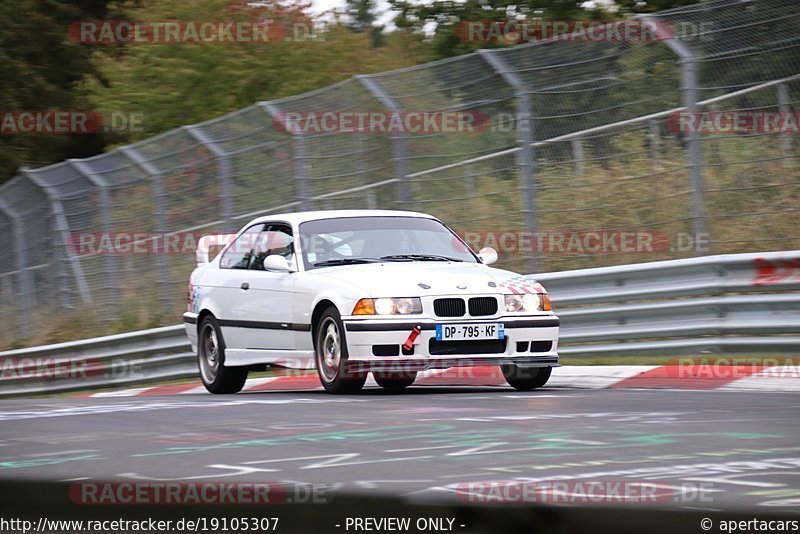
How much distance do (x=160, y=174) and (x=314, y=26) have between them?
51.9 feet

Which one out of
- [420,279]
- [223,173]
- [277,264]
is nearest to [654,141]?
[420,279]

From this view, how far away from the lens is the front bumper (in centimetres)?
899

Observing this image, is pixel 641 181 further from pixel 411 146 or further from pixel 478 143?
pixel 411 146

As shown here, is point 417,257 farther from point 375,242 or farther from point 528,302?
point 528,302

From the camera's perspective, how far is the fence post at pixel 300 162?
584 inches

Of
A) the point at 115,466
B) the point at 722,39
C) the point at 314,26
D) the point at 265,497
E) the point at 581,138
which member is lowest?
the point at 115,466

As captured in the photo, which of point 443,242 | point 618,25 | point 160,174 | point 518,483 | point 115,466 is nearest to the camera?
point 518,483

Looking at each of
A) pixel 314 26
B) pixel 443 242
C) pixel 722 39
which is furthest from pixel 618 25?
pixel 314 26

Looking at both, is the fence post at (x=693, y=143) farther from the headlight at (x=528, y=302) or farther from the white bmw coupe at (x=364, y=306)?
the headlight at (x=528, y=302)

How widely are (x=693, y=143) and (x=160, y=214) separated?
872cm

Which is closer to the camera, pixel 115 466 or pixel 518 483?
pixel 518 483

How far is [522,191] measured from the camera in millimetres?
12203

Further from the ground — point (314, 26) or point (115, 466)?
point (314, 26)

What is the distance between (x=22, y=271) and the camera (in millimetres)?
21422
